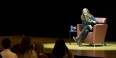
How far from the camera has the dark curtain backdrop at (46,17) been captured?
11492mm

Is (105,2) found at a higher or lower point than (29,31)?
higher

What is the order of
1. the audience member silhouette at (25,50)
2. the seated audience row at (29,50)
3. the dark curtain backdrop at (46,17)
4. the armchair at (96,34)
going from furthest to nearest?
the dark curtain backdrop at (46,17) < the armchair at (96,34) < the audience member silhouette at (25,50) < the seated audience row at (29,50)

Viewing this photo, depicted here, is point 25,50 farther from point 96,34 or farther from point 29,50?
point 96,34

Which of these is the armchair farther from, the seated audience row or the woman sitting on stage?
the seated audience row

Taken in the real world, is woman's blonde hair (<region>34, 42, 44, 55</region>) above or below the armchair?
above

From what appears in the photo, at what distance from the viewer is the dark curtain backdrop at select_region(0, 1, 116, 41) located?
11492mm

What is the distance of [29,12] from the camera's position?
13523mm

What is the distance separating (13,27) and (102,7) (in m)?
4.30

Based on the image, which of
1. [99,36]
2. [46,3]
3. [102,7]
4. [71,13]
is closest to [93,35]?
[99,36]

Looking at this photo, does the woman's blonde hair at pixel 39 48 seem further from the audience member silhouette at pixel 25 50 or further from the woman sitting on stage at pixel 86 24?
the woman sitting on stage at pixel 86 24

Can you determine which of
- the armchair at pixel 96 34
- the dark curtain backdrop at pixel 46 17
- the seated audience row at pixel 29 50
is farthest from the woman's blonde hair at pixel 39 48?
the dark curtain backdrop at pixel 46 17

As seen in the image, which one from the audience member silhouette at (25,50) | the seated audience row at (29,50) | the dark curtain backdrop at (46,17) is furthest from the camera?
the dark curtain backdrop at (46,17)

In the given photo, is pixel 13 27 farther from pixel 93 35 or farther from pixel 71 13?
pixel 93 35

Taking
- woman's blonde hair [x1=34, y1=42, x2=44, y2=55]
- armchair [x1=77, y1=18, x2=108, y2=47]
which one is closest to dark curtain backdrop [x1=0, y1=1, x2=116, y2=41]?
armchair [x1=77, y1=18, x2=108, y2=47]
